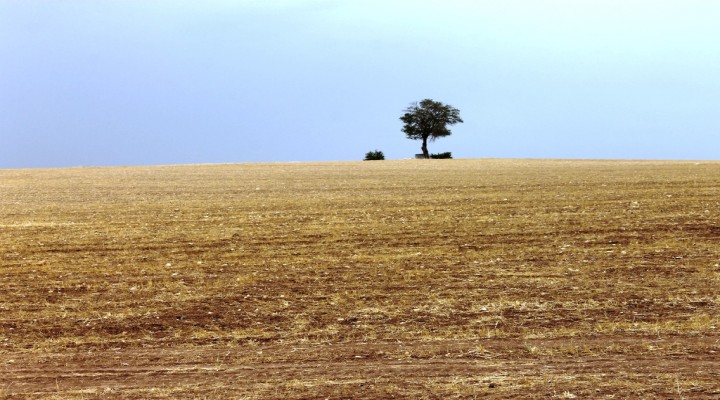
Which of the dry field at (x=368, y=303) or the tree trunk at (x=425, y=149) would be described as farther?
the tree trunk at (x=425, y=149)

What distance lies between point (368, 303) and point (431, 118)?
85.7m

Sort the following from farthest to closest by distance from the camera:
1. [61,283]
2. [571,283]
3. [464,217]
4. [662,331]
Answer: [464,217] < [61,283] < [571,283] < [662,331]

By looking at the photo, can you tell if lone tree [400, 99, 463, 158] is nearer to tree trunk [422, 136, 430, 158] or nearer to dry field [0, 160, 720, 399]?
tree trunk [422, 136, 430, 158]

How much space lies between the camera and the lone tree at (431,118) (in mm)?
95250

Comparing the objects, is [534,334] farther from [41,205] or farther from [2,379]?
[41,205]

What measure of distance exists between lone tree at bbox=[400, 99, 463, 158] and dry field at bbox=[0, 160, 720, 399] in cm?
7411

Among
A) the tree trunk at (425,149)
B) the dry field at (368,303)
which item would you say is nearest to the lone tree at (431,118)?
the tree trunk at (425,149)

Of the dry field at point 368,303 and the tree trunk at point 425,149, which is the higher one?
the tree trunk at point 425,149

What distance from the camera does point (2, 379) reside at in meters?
8.55

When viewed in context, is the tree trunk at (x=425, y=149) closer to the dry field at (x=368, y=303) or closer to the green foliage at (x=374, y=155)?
the green foliage at (x=374, y=155)

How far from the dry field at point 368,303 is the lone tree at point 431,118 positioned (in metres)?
74.1

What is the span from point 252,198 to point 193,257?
11520 mm

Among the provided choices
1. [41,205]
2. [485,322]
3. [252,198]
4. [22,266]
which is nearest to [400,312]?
[485,322]

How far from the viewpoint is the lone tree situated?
95.2 m
